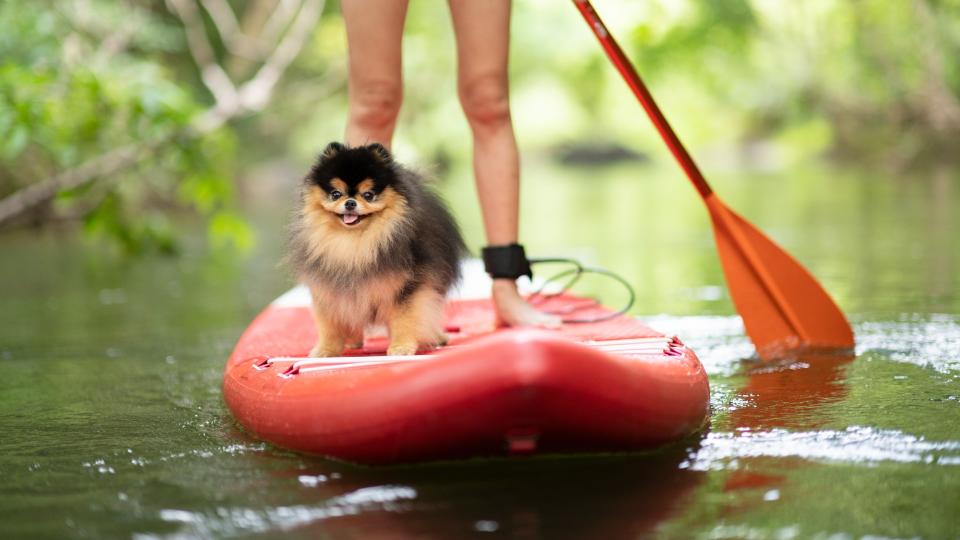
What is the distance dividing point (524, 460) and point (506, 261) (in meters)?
1.03

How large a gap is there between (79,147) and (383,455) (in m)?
4.62

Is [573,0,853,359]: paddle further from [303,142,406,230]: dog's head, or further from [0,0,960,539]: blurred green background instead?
[303,142,406,230]: dog's head

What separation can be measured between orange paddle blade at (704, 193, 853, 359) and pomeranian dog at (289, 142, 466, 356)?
1122 mm

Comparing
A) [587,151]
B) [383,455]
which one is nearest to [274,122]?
[587,151]

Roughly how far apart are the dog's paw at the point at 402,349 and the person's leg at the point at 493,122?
22.6 inches

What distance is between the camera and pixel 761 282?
3260 millimetres

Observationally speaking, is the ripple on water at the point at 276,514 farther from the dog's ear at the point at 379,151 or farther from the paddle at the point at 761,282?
the paddle at the point at 761,282

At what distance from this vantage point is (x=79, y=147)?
234 inches

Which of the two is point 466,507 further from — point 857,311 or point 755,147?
point 755,147

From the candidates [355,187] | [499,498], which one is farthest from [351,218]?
[499,498]

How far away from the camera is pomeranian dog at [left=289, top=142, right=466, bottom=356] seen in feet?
7.78

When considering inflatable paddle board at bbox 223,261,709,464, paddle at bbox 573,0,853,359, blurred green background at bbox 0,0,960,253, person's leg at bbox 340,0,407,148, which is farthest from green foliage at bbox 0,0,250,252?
inflatable paddle board at bbox 223,261,709,464

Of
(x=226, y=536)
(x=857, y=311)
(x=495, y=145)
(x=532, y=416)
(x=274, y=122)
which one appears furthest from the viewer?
(x=274, y=122)

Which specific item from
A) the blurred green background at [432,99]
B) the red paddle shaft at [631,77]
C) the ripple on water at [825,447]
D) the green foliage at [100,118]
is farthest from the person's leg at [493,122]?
the green foliage at [100,118]
